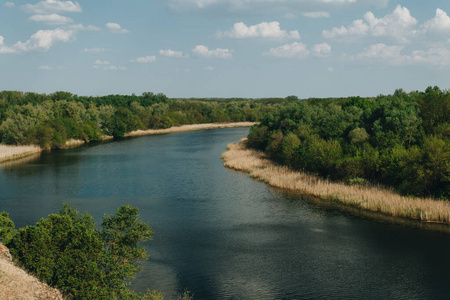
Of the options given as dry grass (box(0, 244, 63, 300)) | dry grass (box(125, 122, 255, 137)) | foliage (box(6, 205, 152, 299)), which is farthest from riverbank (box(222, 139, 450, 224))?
dry grass (box(125, 122, 255, 137))

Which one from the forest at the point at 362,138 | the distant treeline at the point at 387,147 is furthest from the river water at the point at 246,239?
the forest at the point at 362,138

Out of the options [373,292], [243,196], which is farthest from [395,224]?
[243,196]

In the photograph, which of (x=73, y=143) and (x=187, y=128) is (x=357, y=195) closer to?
(x=73, y=143)

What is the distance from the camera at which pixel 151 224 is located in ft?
122

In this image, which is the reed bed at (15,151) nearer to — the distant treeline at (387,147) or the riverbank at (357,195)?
the riverbank at (357,195)

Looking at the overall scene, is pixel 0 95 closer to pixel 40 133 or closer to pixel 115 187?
pixel 40 133

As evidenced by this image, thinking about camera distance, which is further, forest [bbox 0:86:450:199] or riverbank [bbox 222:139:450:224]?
forest [bbox 0:86:450:199]

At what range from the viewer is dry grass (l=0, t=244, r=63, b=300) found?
15670 millimetres

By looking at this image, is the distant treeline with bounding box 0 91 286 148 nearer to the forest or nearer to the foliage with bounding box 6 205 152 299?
the forest

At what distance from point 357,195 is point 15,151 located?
231ft

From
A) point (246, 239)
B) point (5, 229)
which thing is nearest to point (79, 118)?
point (246, 239)

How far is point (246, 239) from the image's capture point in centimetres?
3319

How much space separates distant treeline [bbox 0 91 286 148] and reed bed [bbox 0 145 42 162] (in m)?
3.82

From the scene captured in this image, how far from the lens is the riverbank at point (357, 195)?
3675 centimetres
